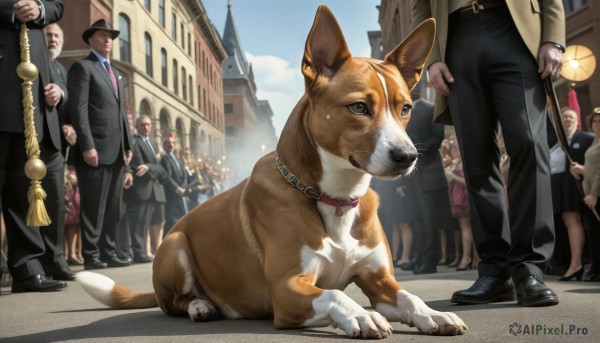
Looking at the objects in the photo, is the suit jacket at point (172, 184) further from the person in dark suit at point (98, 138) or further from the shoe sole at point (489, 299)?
the shoe sole at point (489, 299)

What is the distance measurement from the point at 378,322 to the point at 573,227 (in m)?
4.57

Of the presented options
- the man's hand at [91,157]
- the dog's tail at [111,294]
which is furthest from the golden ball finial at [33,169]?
the man's hand at [91,157]

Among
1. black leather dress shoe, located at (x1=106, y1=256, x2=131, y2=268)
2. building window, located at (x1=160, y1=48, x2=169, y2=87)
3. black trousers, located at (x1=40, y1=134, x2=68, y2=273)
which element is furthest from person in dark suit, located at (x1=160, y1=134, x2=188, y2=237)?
building window, located at (x1=160, y1=48, x2=169, y2=87)

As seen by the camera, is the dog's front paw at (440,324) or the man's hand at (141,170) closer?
the dog's front paw at (440,324)

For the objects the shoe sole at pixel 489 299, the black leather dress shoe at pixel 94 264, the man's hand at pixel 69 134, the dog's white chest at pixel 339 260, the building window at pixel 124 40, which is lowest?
the black leather dress shoe at pixel 94 264

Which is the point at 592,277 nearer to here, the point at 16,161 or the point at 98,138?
the point at 16,161

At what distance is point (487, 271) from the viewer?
352 cm

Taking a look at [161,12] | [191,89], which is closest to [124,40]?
[161,12]

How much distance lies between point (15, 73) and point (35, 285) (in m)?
1.70

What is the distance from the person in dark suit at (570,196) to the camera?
19.4 ft

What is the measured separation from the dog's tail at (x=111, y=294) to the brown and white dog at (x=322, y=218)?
53cm

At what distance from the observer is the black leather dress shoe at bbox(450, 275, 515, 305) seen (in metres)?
3.37

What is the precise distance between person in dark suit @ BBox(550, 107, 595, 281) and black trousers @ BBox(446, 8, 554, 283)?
2464 mm

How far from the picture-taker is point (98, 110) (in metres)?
6.96
